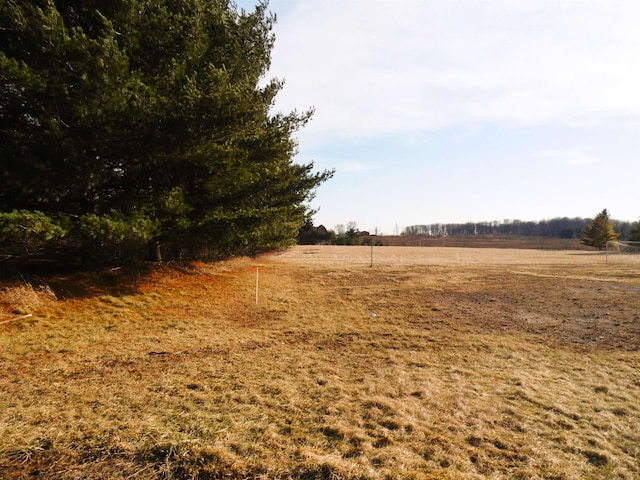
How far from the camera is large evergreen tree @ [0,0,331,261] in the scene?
6.05 metres

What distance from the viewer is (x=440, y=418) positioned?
357cm

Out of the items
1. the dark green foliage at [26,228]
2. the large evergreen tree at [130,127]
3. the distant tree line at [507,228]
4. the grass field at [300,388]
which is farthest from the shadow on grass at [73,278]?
the distant tree line at [507,228]

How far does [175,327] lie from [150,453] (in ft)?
14.9

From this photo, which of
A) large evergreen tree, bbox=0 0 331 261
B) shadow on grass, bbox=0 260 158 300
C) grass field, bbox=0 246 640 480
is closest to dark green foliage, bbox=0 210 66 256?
large evergreen tree, bbox=0 0 331 261

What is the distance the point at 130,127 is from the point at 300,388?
21.4 feet

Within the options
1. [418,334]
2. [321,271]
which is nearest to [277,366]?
[418,334]

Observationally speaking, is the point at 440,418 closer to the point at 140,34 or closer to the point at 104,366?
the point at 104,366

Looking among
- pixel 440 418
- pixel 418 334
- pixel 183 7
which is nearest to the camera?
pixel 440 418

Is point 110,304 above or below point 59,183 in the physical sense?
below

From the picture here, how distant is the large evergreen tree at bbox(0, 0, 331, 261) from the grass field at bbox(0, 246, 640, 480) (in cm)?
190

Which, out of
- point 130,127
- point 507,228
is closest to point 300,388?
point 130,127

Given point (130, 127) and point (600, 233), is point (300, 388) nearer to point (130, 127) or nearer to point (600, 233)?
point (130, 127)

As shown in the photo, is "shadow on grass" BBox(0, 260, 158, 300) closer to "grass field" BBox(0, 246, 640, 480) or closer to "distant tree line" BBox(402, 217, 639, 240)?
"grass field" BBox(0, 246, 640, 480)

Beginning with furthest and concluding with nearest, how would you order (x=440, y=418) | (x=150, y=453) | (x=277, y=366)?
(x=277, y=366) → (x=440, y=418) → (x=150, y=453)
